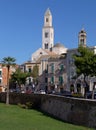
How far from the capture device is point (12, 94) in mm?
77562

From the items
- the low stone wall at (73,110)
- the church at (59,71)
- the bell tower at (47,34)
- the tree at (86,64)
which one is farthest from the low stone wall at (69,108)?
the bell tower at (47,34)

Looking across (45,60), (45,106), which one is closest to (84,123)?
(45,106)

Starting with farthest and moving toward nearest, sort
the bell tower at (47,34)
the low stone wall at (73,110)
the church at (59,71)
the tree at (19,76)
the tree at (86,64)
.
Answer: the bell tower at (47,34), the tree at (19,76), the church at (59,71), the tree at (86,64), the low stone wall at (73,110)

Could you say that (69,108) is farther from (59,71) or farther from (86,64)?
(59,71)

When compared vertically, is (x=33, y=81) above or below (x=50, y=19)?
below

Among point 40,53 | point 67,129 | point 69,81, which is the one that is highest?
point 40,53

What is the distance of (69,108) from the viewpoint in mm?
43219

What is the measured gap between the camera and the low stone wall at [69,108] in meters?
37.0

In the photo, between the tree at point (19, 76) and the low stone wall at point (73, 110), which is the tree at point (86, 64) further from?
the tree at point (19, 76)

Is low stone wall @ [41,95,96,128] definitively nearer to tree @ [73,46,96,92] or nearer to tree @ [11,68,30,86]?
tree @ [73,46,96,92]

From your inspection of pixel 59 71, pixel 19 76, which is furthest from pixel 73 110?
pixel 19 76

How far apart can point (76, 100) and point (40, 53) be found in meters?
91.9

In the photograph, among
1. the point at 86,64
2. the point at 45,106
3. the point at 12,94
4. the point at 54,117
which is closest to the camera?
the point at 54,117

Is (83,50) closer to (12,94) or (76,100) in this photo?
(12,94)
